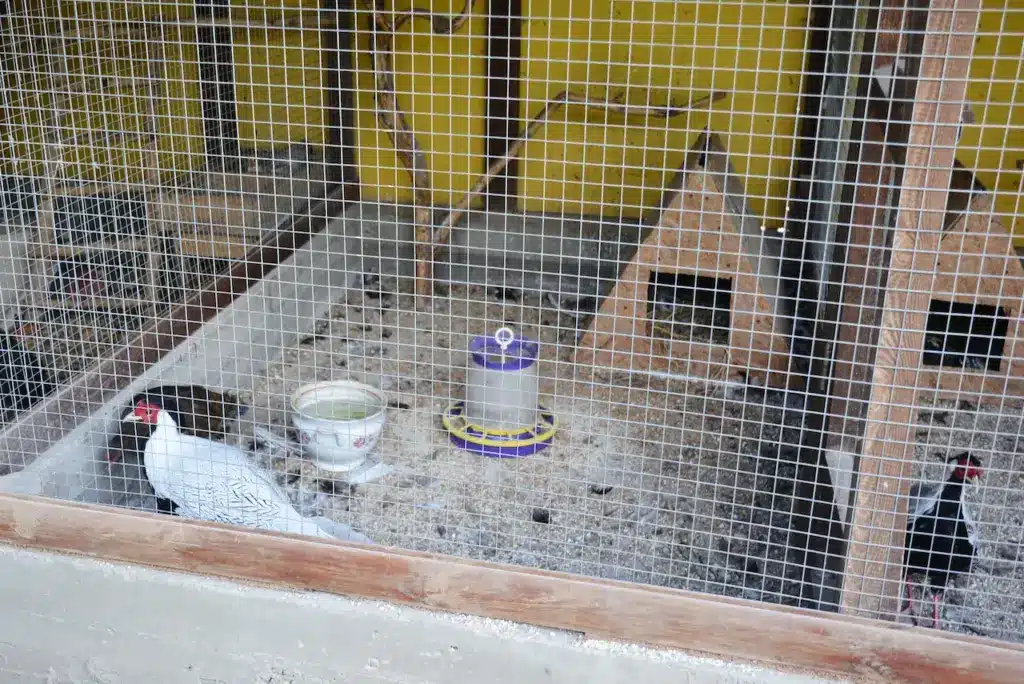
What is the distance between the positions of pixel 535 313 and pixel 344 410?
1331 mm

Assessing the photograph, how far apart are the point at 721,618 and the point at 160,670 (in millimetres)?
1143

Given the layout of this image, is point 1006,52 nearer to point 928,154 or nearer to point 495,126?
point 495,126

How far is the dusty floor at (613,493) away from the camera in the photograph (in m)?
2.49

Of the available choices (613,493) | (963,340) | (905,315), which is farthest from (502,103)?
(905,315)

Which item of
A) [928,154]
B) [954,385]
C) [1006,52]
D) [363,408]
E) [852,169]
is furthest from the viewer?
[1006,52]

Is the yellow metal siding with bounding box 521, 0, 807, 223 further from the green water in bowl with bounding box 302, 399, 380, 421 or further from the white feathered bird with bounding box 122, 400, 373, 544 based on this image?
the white feathered bird with bounding box 122, 400, 373, 544

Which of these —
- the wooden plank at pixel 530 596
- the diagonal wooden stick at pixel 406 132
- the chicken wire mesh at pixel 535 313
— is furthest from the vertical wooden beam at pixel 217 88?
the wooden plank at pixel 530 596

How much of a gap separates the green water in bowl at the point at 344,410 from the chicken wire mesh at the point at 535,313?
0.02 meters

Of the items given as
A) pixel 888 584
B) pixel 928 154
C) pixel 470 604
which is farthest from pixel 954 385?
pixel 470 604

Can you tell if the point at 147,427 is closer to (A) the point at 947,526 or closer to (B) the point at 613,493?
(B) the point at 613,493

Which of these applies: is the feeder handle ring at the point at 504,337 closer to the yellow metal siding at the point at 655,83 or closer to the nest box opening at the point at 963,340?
the yellow metal siding at the point at 655,83

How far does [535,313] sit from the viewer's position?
13.8ft

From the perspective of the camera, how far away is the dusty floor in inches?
98.0

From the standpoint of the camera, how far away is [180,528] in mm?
1895
